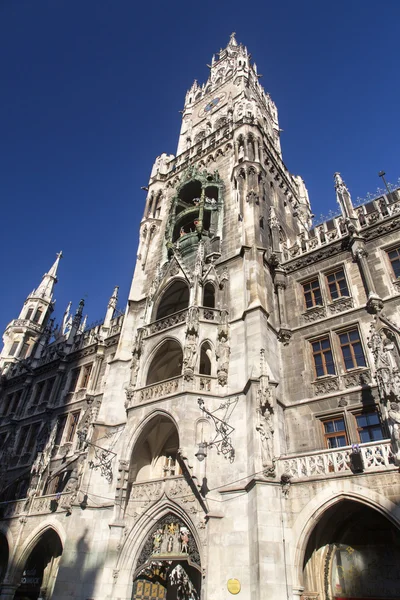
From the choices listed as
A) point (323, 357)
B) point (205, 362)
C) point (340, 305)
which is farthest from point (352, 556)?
point (205, 362)

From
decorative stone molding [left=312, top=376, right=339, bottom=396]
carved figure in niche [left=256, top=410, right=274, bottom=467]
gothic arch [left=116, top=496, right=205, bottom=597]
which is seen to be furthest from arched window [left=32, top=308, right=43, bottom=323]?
carved figure in niche [left=256, top=410, right=274, bottom=467]

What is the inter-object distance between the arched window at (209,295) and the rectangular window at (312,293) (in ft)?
16.9

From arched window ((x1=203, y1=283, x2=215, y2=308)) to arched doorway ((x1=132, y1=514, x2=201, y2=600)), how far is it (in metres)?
11.5

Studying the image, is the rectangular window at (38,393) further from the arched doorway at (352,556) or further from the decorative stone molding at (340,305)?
the arched doorway at (352,556)

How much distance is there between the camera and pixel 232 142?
101 feet

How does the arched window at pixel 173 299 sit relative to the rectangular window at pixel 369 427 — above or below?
above

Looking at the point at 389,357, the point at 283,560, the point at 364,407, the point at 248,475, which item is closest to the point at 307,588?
the point at 283,560

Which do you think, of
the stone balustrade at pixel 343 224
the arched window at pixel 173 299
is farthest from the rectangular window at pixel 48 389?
the stone balustrade at pixel 343 224

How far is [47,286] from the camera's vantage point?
1998 inches

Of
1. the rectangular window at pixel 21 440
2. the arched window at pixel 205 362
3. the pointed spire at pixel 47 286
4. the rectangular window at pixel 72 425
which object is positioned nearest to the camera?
the arched window at pixel 205 362

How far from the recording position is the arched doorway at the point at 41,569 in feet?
73.8

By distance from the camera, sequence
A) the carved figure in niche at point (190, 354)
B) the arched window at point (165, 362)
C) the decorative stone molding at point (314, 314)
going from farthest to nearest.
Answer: the arched window at point (165, 362) → the decorative stone molding at point (314, 314) → the carved figure in niche at point (190, 354)

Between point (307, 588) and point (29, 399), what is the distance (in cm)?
2627

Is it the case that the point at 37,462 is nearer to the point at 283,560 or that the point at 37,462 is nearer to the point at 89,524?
the point at 89,524
